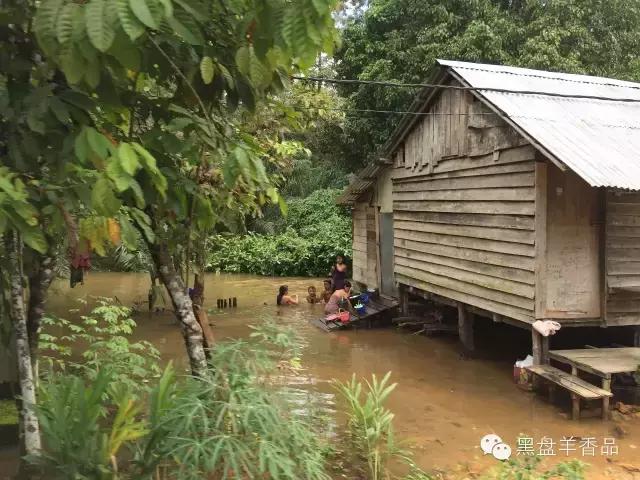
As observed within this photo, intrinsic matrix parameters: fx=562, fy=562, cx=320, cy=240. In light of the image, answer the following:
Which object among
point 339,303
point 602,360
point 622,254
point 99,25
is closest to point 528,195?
point 622,254

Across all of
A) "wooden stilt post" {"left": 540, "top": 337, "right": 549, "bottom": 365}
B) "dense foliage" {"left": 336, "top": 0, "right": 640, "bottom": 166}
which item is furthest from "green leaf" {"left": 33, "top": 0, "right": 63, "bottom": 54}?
"dense foliage" {"left": 336, "top": 0, "right": 640, "bottom": 166}

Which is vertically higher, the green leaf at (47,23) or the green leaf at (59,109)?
the green leaf at (47,23)

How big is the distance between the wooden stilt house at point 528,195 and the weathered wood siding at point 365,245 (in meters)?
2.83

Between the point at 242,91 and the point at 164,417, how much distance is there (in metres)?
1.97

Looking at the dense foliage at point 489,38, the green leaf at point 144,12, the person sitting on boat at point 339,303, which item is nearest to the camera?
the green leaf at point 144,12

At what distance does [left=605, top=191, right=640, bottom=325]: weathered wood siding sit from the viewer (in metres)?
7.82

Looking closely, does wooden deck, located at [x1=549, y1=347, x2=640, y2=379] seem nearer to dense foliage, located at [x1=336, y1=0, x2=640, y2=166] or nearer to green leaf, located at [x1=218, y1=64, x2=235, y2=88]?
green leaf, located at [x1=218, y1=64, x2=235, y2=88]

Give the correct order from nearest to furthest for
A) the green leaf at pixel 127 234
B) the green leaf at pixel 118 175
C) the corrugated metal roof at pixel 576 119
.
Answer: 1. the green leaf at pixel 118 175
2. the green leaf at pixel 127 234
3. the corrugated metal roof at pixel 576 119

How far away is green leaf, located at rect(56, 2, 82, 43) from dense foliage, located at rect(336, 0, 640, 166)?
1639cm

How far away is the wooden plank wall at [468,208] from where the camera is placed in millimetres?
8055

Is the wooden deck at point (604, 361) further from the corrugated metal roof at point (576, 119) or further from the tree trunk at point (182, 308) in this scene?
the tree trunk at point (182, 308)

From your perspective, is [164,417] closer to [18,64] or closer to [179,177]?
[179,177]

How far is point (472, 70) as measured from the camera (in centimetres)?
995

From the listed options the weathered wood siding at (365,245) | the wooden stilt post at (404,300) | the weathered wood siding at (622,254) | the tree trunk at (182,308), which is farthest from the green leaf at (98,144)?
the weathered wood siding at (365,245)
